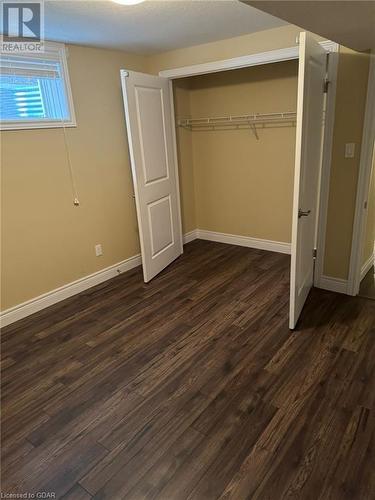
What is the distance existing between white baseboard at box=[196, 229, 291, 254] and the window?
2386 mm

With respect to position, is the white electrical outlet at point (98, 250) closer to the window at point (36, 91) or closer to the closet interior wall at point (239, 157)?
the window at point (36, 91)

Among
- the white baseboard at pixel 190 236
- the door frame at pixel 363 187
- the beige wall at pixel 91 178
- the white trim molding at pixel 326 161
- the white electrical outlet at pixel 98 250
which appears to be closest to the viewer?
the door frame at pixel 363 187

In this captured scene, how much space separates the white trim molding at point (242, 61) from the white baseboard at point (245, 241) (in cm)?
204

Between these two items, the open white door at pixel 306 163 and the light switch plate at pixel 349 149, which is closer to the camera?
the open white door at pixel 306 163

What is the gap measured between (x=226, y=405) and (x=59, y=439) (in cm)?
94

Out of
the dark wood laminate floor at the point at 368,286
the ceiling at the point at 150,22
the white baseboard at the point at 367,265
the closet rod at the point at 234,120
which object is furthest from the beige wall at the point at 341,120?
the closet rod at the point at 234,120

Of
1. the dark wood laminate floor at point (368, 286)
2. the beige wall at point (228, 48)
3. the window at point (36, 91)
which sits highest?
the beige wall at point (228, 48)

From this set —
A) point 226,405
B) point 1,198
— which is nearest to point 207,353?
point 226,405

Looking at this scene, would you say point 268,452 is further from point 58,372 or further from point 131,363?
point 58,372

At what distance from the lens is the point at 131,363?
2.40 metres

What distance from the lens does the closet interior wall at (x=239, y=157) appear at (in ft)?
12.3

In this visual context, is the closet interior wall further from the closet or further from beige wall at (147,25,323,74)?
beige wall at (147,25,323,74)

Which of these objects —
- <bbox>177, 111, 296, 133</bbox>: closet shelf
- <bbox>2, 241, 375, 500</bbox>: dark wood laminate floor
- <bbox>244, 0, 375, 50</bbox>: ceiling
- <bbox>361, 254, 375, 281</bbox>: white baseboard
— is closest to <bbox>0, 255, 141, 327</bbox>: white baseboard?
<bbox>2, 241, 375, 500</bbox>: dark wood laminate floor

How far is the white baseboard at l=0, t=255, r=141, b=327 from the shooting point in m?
2.99
